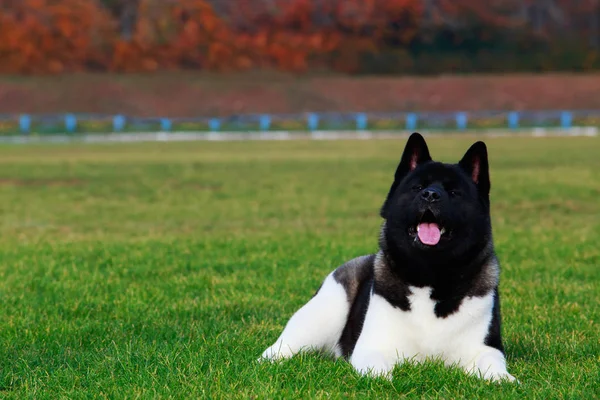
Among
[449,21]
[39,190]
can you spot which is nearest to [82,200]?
[39,190]

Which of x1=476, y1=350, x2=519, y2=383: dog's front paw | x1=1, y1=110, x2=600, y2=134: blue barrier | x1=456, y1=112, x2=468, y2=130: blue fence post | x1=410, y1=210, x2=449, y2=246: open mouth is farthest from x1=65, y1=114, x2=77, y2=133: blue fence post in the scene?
x1=476, y1=350, x2=519, y2=383: dog's front paw

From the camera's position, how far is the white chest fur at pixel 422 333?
5.65 m

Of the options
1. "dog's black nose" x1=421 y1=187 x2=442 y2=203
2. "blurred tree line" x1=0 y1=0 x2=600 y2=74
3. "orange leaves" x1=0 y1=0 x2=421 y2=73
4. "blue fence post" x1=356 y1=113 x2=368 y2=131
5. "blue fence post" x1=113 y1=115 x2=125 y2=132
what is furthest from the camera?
"blurred tree line" x1=0 y1=0 x2=600 y2=74

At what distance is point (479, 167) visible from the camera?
5.84 metres

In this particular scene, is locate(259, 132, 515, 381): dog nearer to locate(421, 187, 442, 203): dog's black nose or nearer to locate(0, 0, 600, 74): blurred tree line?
locate(421, 187, 442, 203): dog's black nose

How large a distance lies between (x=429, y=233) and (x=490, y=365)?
0.84 meters

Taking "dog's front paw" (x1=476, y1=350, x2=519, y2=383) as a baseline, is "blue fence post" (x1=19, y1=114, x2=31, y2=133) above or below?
below

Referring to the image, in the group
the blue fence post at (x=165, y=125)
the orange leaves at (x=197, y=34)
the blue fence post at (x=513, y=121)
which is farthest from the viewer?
the orange leaves at (x=197, y=34)

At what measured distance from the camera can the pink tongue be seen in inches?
218

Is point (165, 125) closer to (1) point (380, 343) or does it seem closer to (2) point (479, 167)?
(2) point (479, 167)

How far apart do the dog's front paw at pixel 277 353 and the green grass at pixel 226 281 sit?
10 cm

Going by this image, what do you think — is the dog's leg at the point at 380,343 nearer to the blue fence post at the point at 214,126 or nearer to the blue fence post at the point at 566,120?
the blue fence post at the point at 214,126

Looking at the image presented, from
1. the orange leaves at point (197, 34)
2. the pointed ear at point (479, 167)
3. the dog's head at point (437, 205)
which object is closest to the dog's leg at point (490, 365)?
the dog's head at point (437, 205)

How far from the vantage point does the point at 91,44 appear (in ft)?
291
